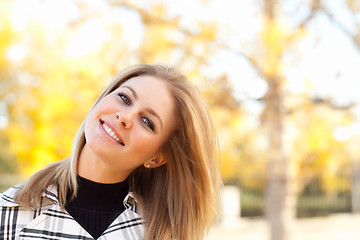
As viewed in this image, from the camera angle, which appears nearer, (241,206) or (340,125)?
(340,125)

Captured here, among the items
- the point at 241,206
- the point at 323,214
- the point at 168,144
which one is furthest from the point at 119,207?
the point at 323,214

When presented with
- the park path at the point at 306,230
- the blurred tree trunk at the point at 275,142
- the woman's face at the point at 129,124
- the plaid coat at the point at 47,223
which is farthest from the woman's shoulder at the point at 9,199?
the park path at the point at 306,230

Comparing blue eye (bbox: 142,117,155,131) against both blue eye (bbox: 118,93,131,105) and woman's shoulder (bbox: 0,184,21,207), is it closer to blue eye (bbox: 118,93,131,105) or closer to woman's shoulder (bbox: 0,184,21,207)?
blue eye (bbox: 118,93,131,105)

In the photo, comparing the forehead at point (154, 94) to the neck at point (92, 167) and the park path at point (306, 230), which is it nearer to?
the neck at point (92, 167)

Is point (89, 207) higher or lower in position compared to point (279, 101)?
lower

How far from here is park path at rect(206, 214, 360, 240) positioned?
986cm

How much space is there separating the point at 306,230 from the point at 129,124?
10614 mm

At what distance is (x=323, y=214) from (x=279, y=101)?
10175mm

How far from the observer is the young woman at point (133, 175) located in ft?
5.55

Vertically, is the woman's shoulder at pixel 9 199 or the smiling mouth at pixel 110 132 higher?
the smiling mouth at pixel 110 132

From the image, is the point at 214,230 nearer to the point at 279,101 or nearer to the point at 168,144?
the point at 279,101

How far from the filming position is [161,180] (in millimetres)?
2086

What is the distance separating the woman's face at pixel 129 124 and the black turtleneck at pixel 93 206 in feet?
0.29

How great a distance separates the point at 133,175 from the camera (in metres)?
2.03
